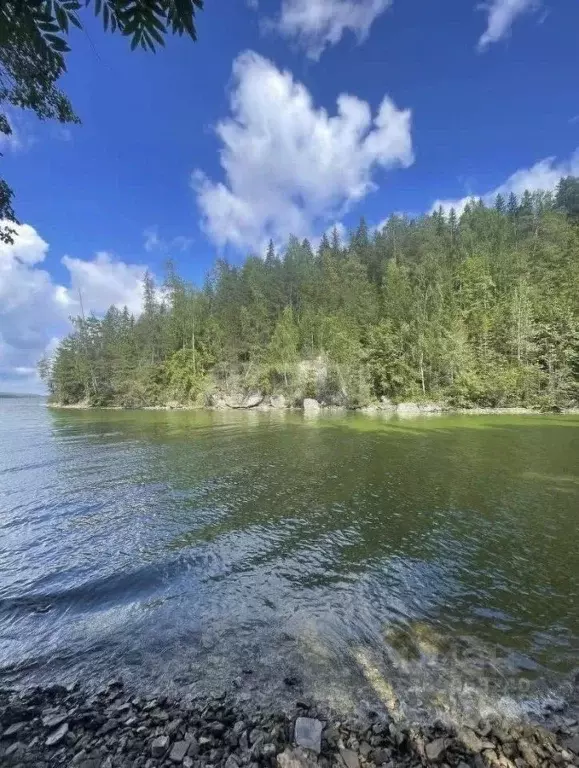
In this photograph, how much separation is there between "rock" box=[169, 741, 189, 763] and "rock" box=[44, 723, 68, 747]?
4.34ft

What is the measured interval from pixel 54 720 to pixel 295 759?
9.77ft

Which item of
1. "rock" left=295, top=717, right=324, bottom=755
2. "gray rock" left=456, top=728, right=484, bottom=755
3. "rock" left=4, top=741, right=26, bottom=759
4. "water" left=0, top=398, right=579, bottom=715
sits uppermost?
"rock" left=4, top=741, right=26, bottom=759

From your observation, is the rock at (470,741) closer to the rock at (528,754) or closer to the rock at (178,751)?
the rock at (528,754)

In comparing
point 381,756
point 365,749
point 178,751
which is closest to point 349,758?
point 365,749

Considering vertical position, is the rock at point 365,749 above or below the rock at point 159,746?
below

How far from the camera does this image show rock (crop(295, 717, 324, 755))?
3.92 metres

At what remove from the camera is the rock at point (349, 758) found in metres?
3.69

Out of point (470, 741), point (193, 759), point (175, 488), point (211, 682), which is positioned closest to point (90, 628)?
point (211, 682)

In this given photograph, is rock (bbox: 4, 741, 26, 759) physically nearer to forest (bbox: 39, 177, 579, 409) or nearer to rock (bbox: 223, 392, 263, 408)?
forest (bbox: 39, 177, 579, 409)

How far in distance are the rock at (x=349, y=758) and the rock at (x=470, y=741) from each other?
4.06ft

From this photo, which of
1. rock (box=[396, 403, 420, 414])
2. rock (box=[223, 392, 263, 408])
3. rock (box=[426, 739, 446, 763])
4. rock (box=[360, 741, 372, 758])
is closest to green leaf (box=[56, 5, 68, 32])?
rock (box=[360, 741, 372, 758])

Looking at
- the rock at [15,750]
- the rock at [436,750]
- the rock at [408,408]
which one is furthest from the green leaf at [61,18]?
the rock at [408,408]

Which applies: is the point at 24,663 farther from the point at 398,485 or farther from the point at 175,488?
the point at 398,485

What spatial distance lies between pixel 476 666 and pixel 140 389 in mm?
89545
